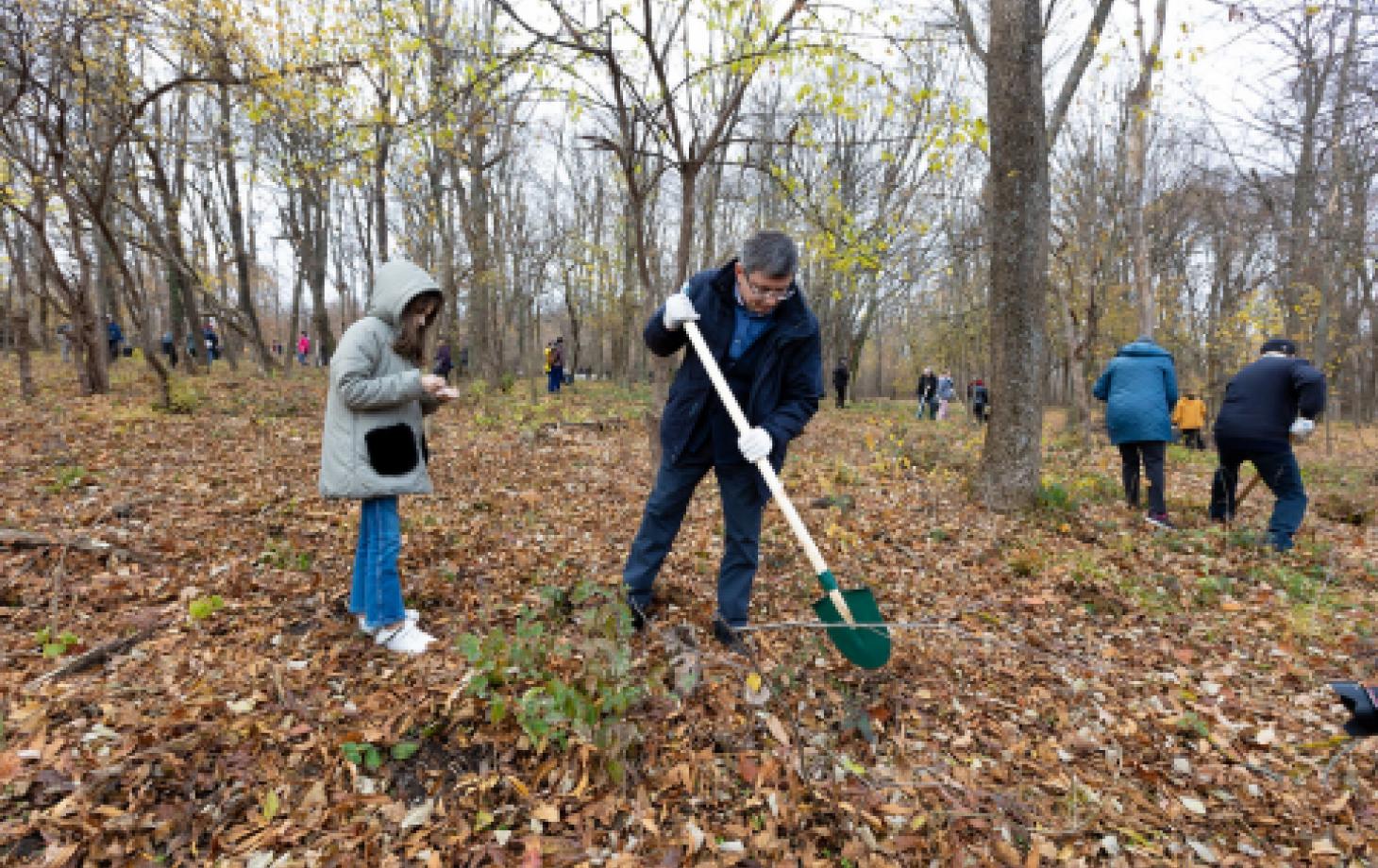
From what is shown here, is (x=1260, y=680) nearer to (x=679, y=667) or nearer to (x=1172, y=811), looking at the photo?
(x=1172, y=811)

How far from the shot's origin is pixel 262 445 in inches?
275

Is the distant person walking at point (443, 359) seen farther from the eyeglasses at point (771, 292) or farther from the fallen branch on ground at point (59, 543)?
the eyeglasses at point (771, 292)

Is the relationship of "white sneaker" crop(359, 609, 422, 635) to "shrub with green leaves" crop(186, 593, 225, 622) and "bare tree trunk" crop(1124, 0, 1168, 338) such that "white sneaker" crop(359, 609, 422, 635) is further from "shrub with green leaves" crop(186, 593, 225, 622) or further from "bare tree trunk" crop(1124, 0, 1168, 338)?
"bare tree trunk" crop(1124, 0, 1168, 338)

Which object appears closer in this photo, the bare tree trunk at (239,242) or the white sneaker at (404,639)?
the white sneaker at (404,639)

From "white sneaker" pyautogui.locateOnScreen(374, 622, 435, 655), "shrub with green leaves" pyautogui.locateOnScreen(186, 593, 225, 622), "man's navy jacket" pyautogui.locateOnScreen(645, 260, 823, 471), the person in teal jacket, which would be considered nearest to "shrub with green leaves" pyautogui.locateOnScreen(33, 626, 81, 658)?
"shrub with green leaves" pyautogui.locateOnScreen(186, 593, 225, 622)

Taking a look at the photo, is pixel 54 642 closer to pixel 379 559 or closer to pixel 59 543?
pixel 59 543

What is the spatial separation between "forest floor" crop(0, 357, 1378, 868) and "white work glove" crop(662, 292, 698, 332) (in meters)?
1.36

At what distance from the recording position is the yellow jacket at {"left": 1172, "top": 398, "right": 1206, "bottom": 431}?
1224cm

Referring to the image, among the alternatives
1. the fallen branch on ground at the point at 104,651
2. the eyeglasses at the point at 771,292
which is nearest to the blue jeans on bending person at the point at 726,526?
the eyeglasses at the point at 771,292

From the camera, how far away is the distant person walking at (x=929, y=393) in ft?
64.5

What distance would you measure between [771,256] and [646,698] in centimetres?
196

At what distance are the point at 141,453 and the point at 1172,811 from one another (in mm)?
8275

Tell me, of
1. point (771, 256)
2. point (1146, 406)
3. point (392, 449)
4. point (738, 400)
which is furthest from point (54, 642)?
point (1146, 406)

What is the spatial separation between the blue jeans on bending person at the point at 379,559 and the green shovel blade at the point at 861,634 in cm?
202
